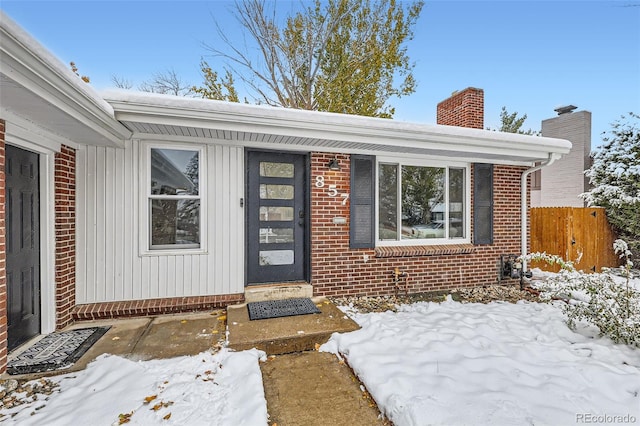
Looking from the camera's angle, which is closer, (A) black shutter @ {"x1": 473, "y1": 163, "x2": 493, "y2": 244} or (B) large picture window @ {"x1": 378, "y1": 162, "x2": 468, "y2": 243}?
(B) large picture window @ {"x1": 378, "y1": 162, "x2": 468, "y2": 243}

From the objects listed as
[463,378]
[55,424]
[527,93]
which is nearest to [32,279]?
[55,424]

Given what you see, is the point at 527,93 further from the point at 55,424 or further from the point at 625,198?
the point at 55,424

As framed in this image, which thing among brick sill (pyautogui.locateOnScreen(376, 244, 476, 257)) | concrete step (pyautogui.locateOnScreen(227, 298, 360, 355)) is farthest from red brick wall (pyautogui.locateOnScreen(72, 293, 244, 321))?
brick sill (pyautogui.locateOnScreen(376, 244, 476, 257))

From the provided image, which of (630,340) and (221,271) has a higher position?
A: (221,271)

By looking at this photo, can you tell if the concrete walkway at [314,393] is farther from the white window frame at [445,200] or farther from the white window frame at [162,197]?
the white window frame at [445,200]

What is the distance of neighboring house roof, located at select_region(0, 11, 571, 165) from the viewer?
6.05 ft

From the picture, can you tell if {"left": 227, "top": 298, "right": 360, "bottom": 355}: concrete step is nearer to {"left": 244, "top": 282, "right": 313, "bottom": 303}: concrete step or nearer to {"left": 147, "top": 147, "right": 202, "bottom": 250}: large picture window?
{"left": 244, "top": 282, "right": 313, "bottom": 303}: concrete step

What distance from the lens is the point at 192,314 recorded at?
3635mm

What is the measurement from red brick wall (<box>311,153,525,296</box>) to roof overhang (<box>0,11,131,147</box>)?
8.27ft

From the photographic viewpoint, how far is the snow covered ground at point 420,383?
1.89 meters

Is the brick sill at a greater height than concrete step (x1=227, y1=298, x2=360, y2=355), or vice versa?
the brick sill

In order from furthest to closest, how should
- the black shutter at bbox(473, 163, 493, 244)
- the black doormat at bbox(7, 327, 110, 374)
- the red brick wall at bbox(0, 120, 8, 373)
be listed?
1. the black shutter at bbox(473, 163, 493, 244)
2. the black doormat at bbox(7, 327, 110, 374)
3. the red brick wall at bbox(0, 120, 8, 373)

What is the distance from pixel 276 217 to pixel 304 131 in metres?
1.38

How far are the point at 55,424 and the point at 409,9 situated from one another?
12.3 metres
